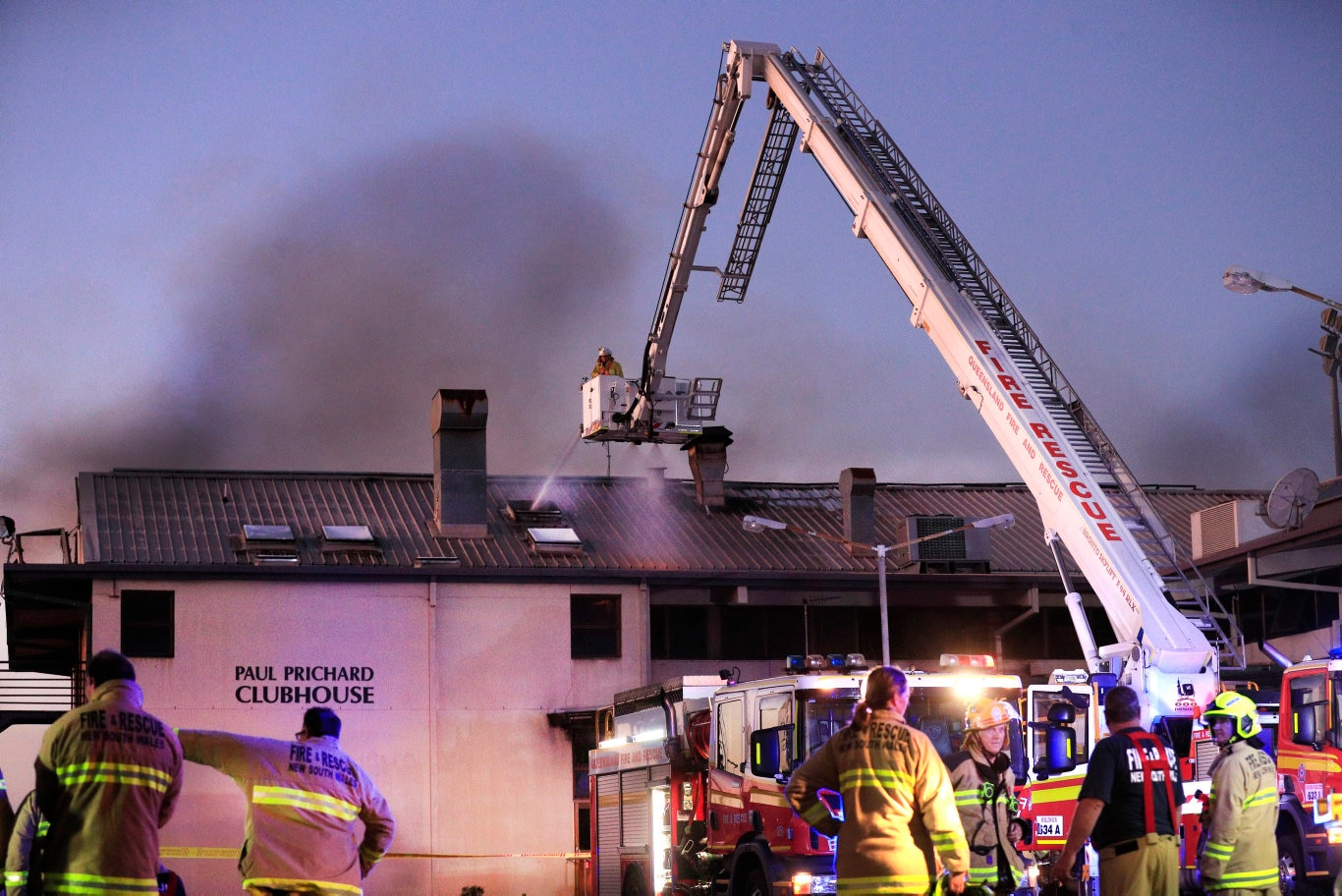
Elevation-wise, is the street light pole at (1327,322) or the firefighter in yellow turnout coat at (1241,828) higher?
the street light pole at (1327,322)

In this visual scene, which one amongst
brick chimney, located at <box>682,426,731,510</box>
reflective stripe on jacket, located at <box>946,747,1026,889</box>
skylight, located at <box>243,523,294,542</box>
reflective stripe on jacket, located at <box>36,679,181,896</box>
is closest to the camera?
reflective stripe on jacket, located at <box>36,679,181,896</box>

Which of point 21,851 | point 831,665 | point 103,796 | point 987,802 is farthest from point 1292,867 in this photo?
point 21,851

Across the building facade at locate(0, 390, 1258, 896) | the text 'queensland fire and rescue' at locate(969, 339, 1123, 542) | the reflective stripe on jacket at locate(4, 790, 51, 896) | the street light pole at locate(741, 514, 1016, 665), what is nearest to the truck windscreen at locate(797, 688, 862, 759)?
the text 'queensland fire and rescue' at locate(969, 339, 1123, 542)

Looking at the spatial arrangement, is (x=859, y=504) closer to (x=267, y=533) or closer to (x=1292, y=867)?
(x=267, y=533)

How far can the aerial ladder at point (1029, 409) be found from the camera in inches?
724

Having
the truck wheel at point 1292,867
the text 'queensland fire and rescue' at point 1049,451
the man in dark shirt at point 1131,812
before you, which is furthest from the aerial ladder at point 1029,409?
the man in dark shirt at point 1131,812

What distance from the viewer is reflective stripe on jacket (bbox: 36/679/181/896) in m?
7.60

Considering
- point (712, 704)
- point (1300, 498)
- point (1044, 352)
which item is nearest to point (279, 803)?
point (712, 704)

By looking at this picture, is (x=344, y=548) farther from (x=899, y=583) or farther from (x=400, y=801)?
(x=899, y=583)

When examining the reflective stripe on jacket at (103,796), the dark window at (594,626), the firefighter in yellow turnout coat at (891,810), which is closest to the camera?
the reflective stripe on jacket at (103,796)

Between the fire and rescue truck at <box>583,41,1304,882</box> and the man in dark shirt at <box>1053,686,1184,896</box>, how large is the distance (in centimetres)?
534

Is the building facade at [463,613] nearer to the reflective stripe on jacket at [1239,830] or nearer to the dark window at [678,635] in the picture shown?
the dark window at [678,635]

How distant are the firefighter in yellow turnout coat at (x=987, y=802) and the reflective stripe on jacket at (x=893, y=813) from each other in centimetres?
269

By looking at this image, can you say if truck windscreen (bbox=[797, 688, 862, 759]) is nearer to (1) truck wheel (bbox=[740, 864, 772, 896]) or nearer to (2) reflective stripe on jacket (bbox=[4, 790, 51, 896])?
(1) truck wheel (bbox=[740, 864, 772, 896])
